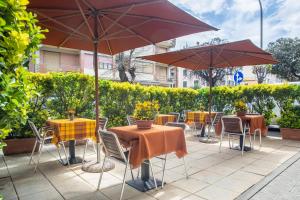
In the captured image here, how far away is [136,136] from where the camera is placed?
306 centimetres

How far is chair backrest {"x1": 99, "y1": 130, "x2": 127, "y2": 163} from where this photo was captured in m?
2.88

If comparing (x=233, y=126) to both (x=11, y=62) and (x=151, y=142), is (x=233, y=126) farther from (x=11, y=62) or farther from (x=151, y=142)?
(x=11, y=62)

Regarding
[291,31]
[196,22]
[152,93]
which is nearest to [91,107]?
[152,93]

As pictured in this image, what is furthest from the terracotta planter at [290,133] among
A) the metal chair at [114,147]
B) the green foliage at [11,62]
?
the green foliage at [11,62]

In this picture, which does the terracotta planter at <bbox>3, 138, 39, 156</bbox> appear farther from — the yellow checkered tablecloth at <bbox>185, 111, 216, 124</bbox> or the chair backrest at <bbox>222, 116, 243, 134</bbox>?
the chair backrest at <bbox>222, 116, 243, 134</bbox>

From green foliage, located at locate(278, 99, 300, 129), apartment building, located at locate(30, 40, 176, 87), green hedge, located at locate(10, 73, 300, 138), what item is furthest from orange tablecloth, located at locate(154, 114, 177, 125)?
apartment building, located at locate(30, 40, 176, 87)

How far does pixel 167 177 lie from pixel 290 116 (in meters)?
5.17

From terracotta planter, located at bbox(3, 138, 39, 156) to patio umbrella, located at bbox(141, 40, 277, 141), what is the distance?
11.7 feet

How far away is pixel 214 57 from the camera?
636cm

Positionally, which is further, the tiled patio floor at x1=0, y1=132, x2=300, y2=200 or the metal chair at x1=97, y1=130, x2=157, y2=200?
the tiled patio floor at x1=0, y1=132, x2=300, y2=200

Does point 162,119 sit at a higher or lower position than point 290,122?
higher

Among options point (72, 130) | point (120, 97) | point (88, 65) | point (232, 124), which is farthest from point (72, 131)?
point (88, 65)

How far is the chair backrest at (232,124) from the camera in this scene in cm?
513

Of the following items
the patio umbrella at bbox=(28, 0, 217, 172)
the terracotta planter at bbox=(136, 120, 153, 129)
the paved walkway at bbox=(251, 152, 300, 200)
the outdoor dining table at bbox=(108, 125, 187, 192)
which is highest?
the patio umbrella at bbox=(28, 0, 217, 172)
